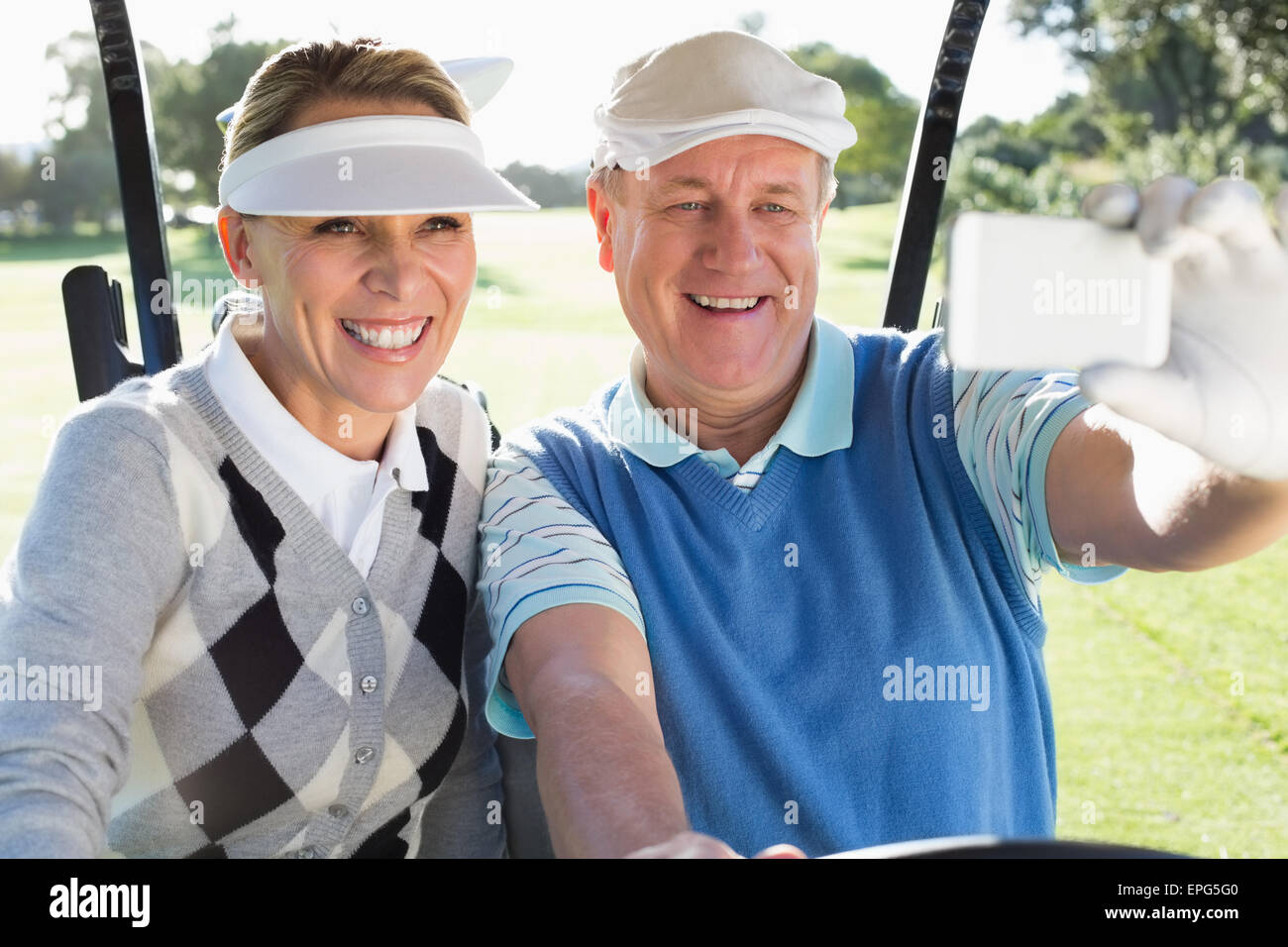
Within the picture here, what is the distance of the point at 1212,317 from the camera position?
917 millimetres

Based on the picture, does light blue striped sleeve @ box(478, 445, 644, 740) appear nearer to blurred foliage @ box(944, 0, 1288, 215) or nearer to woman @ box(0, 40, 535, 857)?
woman @ box(0, 40, 535, 857)

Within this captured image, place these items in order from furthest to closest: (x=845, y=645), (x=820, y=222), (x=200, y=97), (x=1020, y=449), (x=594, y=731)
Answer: (x=200, y=97), (x=820, y=222), (x=845, y=645), (x=1020, y=449), (x=594, y=731)

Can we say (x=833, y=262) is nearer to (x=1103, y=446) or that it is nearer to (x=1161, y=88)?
(x=1161, y=88)

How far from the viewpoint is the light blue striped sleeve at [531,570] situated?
4.75ft

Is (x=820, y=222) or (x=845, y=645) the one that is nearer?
(x=845, y=645)

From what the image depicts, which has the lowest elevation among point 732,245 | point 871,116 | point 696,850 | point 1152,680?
point 696,850

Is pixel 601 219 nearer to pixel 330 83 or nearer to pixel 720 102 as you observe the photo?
pixel 720 102

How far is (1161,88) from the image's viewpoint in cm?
2266

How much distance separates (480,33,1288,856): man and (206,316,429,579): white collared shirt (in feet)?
0.48

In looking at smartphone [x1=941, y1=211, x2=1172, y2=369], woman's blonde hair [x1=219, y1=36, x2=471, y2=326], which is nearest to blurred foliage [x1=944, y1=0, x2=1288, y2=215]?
woman's blonde hair [x1=219, y1=36, x2=471, y2=326]

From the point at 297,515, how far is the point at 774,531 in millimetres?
591

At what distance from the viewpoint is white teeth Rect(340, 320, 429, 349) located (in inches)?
60.4

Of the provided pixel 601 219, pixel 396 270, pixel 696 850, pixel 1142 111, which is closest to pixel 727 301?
pixel 601 219
